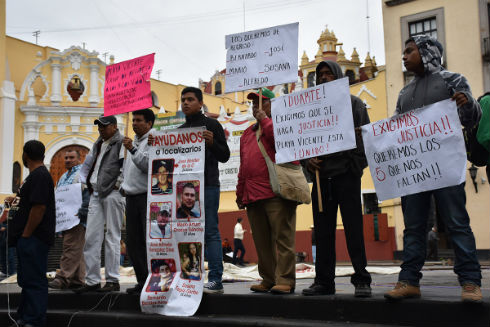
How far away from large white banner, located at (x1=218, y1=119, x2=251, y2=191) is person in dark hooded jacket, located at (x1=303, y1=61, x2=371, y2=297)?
18.0 metres

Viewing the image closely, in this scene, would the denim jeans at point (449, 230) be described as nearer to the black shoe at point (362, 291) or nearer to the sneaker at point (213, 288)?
the black shoe at point (362, 291)

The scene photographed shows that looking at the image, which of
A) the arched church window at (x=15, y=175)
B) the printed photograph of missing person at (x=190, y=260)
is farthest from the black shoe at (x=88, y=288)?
the arched church window at (x=15, y=175)

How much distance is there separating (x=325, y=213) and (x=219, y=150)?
1337 millimetres

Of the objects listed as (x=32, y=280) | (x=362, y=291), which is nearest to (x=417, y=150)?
(x=362, y=291)

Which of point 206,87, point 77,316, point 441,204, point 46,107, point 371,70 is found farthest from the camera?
point 206,87

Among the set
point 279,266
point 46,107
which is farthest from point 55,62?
point 279,266

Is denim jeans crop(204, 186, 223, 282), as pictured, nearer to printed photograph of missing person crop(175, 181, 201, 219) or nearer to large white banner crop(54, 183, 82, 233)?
printed photograph of missing person crop(175, 181, 201, 219)

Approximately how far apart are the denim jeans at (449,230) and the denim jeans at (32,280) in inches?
138

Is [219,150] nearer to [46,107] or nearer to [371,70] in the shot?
[46,107]

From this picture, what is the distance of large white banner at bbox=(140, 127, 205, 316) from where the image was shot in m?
5.32

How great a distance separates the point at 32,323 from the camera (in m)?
5.43

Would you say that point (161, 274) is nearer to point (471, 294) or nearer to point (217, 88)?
point (471, 294)

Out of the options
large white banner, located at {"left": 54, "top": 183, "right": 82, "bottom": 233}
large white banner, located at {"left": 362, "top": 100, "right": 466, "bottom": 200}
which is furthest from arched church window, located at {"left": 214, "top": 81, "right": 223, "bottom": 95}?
large white banner, located at {"left": 362, "top": 100, "right": 466, "bottom": 200}

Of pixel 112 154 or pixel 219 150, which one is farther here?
pixel 112 154
